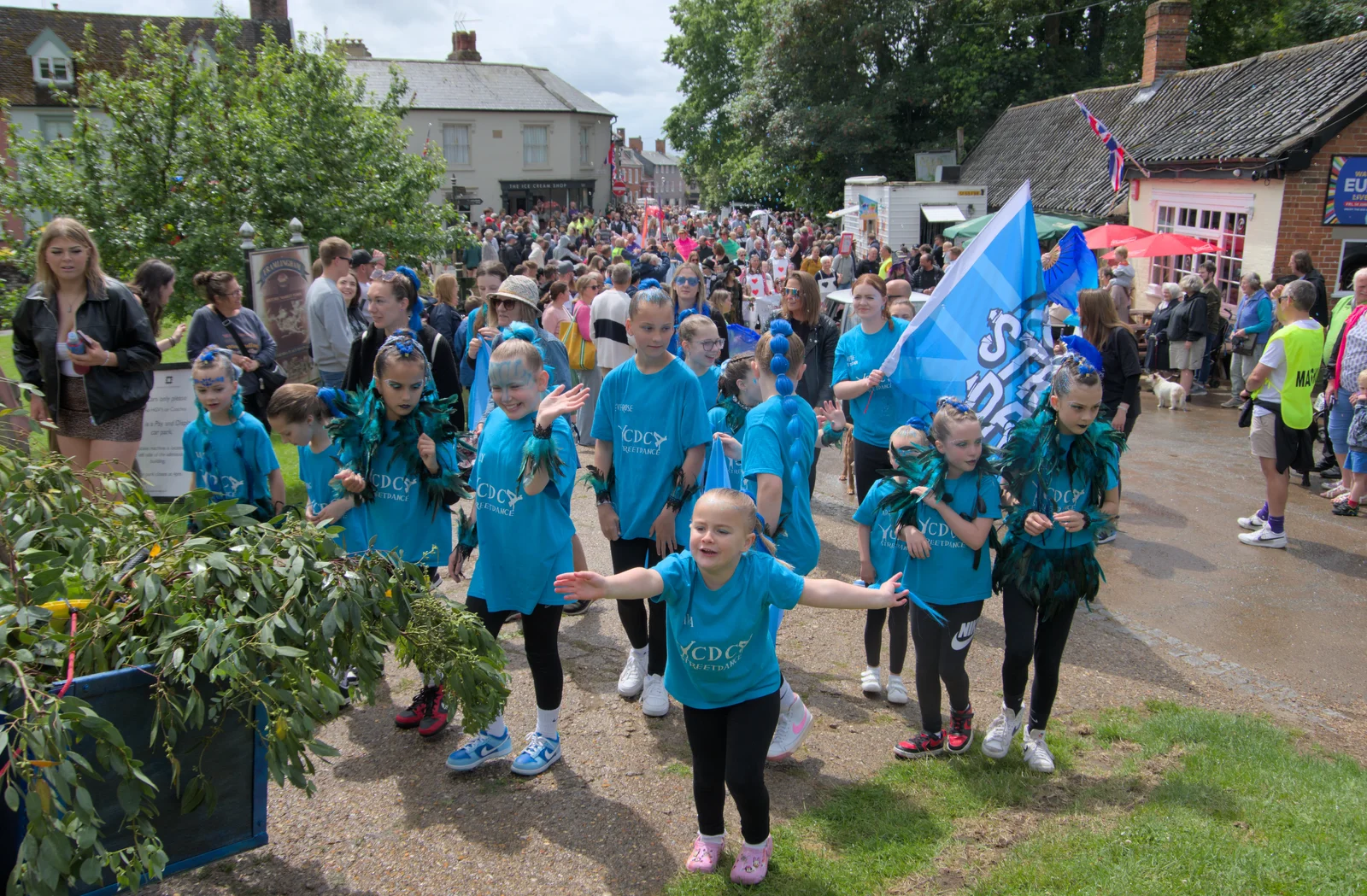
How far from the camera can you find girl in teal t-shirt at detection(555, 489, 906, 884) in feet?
10.4

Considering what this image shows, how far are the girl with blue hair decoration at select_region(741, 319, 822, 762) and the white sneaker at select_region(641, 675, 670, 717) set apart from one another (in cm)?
61

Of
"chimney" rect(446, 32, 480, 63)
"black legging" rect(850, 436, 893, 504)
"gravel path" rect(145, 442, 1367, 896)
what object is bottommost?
"gravel path" rect(145, 442, 1367, 896)

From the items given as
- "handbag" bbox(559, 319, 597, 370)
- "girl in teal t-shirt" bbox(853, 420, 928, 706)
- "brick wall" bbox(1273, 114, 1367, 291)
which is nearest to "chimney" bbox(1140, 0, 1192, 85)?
"brick wall" bbox(1273, 114, 1367, 291)

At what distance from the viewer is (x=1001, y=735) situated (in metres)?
4.25

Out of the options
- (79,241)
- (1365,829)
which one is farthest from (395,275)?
(1365,829)

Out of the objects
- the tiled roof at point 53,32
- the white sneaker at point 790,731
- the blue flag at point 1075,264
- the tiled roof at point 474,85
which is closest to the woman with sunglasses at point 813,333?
the blue flag at point 1075,264

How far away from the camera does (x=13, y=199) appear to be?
10.1 metres

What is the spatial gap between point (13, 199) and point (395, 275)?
7054 mm

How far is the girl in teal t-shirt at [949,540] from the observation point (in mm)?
4039

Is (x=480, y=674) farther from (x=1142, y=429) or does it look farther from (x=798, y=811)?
(x=1142, y=429)

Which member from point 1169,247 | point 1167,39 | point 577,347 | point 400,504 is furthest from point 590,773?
point 1167,39

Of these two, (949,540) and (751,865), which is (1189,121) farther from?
(751,865)

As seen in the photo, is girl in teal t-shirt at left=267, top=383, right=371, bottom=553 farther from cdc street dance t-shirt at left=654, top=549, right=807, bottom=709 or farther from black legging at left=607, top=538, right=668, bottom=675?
cdc street dance t-shirt at left=654, top=549, right=807, bottom=709

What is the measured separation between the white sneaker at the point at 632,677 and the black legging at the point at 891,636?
3.79 ft
